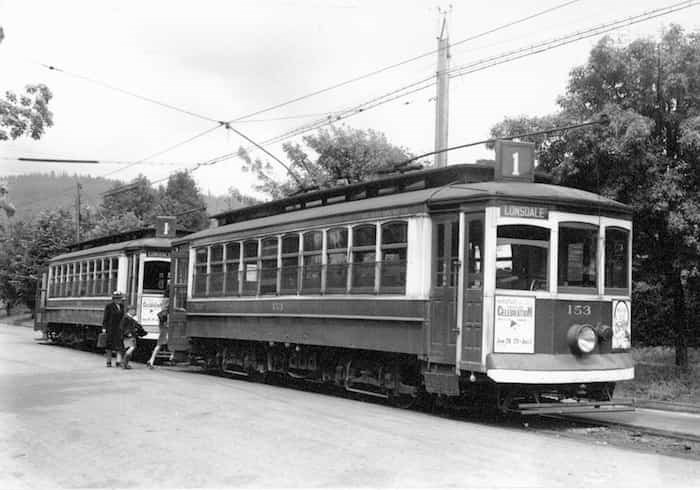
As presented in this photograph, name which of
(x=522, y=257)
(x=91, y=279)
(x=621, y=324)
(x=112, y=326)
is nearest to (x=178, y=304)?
(x=112, y=326)

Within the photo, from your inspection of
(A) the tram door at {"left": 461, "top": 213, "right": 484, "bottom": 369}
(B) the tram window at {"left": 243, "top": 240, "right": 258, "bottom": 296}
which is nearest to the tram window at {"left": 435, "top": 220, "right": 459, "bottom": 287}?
(A) the tram door at {"left": 461, "top": 213, "right": 484, "bottom": 369}

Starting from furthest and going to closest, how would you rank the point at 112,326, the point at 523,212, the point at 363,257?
the point at 112,326 < the point at 363,257 < the point at 523,212

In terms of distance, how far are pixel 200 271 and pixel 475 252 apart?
360 inches

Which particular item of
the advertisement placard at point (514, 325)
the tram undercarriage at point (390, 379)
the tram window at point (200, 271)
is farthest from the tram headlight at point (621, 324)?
the tram window at point (200, 271)

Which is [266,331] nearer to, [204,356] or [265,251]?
[265,251]

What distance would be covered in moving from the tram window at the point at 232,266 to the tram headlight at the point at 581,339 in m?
7.89

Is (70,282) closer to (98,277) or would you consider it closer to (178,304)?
(98,277)

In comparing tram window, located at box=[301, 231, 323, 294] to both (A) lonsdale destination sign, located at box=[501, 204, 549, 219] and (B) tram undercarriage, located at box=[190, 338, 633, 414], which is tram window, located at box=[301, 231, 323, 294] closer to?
(B) tram undercarriage, located at box=[190, 338, 633, 414]

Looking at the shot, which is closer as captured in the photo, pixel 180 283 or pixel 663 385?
pixel 663 385

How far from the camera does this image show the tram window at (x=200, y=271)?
18594mm

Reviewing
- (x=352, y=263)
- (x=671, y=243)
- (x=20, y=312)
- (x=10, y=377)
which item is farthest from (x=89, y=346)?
(x=20, y=312)

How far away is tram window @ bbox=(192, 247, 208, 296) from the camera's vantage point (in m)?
18.6

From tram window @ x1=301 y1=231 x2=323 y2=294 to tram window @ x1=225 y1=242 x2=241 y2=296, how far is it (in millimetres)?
2867

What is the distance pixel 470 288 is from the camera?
11.1 metres
